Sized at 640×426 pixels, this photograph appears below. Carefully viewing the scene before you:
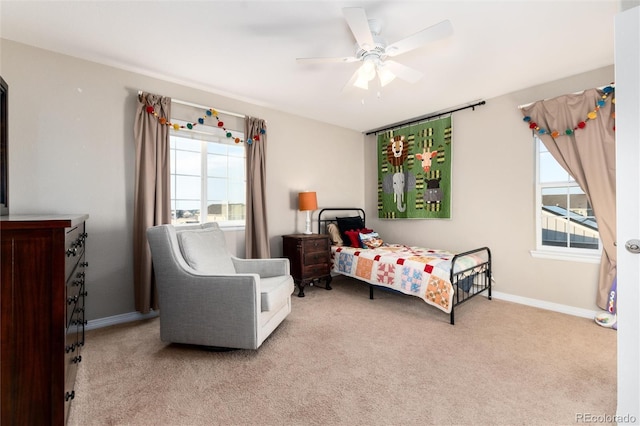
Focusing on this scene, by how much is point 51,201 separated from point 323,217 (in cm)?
325

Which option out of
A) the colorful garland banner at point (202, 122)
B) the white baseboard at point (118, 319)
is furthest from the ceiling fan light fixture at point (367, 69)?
the white baseboard at point (118, 319)

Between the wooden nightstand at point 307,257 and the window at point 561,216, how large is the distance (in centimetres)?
253

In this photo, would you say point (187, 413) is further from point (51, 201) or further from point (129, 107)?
point (129, 107)

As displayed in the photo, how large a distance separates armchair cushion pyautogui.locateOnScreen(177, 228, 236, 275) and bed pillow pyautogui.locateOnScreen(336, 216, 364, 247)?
6.61 ft

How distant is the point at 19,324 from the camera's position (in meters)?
1.20

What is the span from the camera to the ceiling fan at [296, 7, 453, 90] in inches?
70.8

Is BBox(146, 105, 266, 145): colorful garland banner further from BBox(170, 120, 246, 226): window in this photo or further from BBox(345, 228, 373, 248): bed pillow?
BBox(345, 228, 373, 248): bed pillow

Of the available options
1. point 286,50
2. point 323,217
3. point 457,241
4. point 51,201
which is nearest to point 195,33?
point 286,50

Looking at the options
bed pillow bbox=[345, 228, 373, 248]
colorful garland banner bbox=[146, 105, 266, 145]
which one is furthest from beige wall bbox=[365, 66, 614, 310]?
colorful garland banner bbox=[146, 105, 266, 145]

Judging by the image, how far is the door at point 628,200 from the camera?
1.27m

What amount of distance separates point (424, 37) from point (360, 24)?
0.47 meters

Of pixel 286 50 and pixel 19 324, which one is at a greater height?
pixel 286 50

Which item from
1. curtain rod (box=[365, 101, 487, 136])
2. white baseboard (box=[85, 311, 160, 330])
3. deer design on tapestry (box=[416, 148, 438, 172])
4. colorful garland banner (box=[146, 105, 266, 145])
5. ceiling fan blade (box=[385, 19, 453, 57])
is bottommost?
white baseboard (box=[85, 311, 160, 330])

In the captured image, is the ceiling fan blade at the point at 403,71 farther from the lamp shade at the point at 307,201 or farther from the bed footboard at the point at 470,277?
the lamp shade at the point at 307,201
